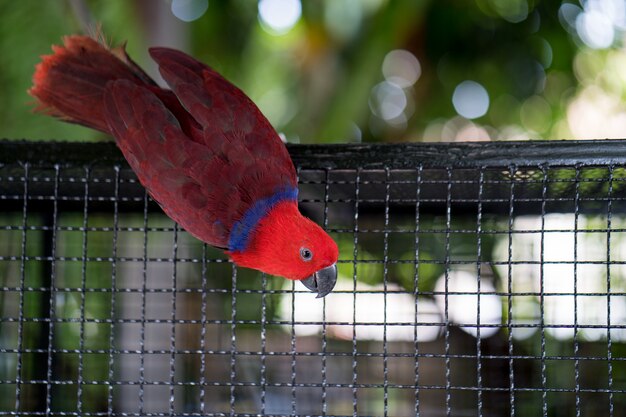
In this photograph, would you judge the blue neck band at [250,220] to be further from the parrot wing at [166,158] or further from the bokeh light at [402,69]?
the bokeh light at [402,69]

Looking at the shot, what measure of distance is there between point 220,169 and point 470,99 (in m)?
4.88

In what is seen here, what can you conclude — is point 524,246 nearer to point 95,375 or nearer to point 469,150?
point 469,150

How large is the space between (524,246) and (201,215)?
4.89 feet

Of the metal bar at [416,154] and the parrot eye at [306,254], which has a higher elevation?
the metal bar at [416,154]

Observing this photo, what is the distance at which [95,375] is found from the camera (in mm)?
3094

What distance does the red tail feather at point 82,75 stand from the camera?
1.61m

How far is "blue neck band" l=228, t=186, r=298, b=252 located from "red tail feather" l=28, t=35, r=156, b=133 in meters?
0.44

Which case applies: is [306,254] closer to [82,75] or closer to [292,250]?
[292,250]

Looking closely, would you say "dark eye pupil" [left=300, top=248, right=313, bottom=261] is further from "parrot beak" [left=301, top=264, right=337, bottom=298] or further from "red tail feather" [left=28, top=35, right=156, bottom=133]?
"red tail feather" [left=28, top=35, right=156, bottom=133]

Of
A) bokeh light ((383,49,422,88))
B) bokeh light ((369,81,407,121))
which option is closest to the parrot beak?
bokeh light ((383,49,422,88))

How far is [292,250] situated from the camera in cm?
148

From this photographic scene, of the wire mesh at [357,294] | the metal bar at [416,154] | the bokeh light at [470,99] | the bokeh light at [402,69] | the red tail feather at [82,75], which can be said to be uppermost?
the bokeh light at [402,69]

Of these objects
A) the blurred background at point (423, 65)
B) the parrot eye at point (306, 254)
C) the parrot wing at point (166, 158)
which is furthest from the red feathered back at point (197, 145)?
the blurred background at point (423, 65)

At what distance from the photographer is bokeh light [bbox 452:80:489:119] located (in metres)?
5.89
